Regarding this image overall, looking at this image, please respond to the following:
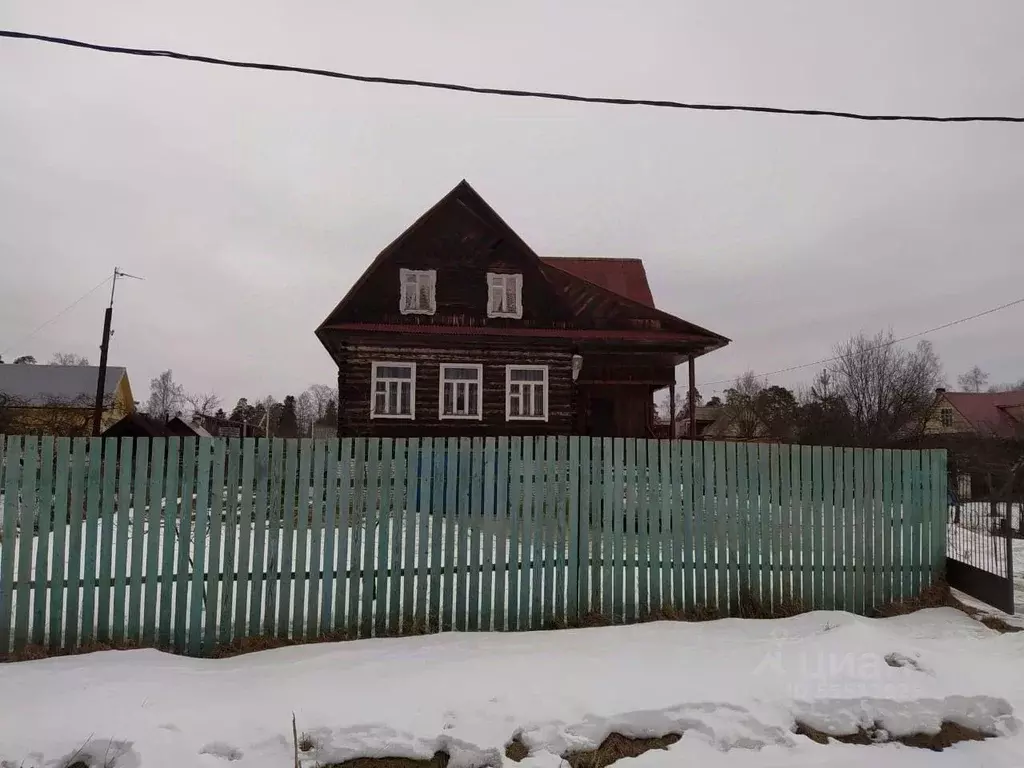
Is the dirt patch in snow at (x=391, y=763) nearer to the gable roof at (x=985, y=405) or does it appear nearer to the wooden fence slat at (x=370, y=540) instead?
the wooden fence slat at (x=370, y=540)

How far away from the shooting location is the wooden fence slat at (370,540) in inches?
208

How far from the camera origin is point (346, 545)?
531cm

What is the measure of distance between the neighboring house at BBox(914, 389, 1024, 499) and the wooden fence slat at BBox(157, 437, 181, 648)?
24311mm

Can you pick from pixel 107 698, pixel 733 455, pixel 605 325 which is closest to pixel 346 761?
pixel 107 698

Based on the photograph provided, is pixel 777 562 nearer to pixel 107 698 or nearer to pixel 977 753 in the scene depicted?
pixel 977 753

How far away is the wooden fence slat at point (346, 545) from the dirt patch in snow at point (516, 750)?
221 cm

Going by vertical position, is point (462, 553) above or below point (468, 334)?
below

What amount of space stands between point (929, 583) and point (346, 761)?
6.76m

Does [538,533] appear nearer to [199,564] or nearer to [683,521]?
[683,521]

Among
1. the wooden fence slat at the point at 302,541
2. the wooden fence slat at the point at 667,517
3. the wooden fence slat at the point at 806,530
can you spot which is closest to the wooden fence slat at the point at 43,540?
the wooden fence slat at the point at 302,541

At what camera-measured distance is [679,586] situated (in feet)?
19.4

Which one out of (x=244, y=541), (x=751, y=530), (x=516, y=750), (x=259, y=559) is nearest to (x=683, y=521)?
(x=751, y=530)

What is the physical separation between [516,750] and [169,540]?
→ 3.63 metres

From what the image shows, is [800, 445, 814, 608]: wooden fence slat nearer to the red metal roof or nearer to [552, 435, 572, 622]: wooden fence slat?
[552, 435, 572, 622]: wooden fence slat
